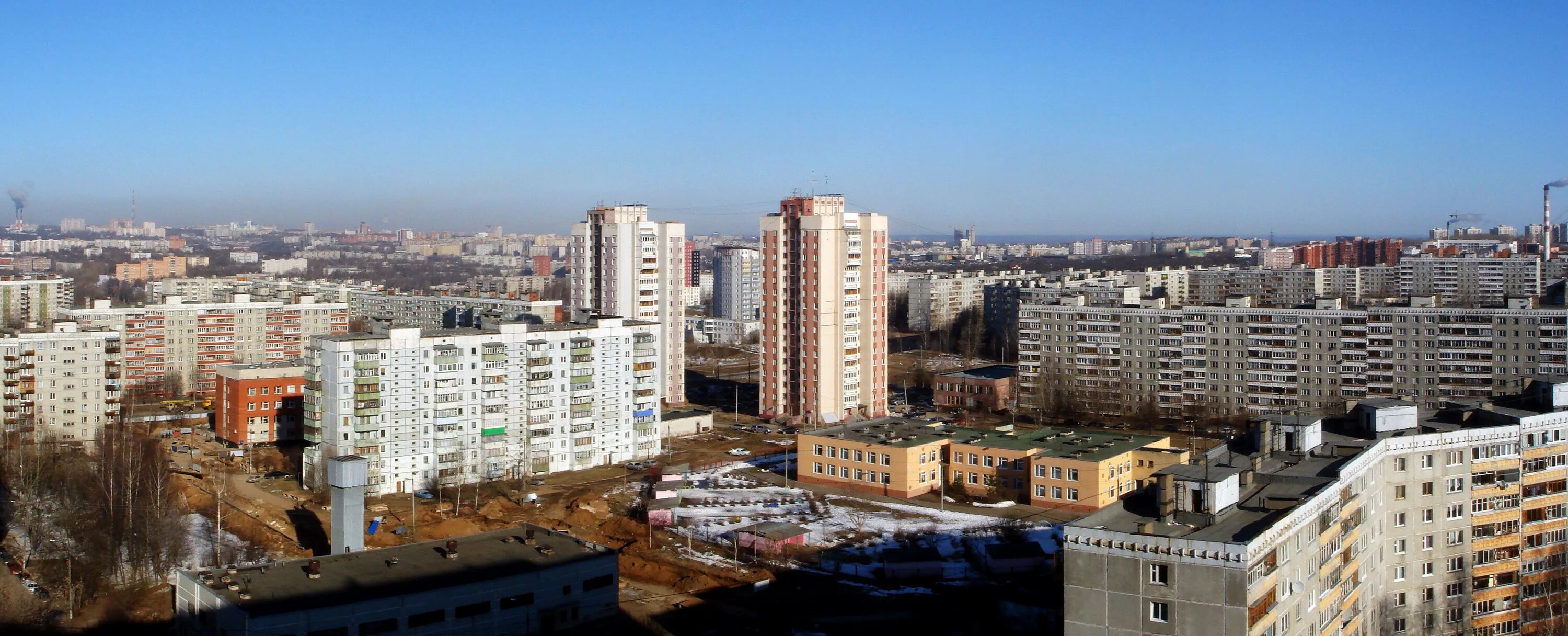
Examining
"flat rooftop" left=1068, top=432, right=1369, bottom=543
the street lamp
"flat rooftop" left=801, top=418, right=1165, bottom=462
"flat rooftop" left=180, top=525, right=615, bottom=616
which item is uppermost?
"flat rooftop" left=1068, top=432, right=1369, bottom=543

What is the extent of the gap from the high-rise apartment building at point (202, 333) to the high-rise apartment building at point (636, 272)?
7127 millimetres

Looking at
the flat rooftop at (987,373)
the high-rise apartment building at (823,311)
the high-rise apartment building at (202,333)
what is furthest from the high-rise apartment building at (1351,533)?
the high-rise apartment building at (202,333)

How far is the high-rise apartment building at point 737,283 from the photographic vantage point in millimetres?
48750

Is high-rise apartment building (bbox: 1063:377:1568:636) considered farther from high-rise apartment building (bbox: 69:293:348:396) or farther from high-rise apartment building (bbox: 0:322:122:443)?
high-rise apartment building (bbox: 69:293:348:396)

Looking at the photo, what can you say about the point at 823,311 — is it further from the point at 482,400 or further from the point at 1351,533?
the point at 1351,533

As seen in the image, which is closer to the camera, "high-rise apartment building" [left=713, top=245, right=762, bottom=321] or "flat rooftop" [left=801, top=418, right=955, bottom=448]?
"flat rooftop" [left=801, top=418, right=955, bottom=448]

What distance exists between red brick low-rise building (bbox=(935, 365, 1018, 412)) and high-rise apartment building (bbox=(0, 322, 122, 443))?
14.9 m

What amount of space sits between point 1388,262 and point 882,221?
45528 mm

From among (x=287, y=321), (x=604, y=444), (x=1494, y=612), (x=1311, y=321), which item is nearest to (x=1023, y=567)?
(x=1494, y=612)

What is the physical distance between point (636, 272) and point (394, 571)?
565 inches

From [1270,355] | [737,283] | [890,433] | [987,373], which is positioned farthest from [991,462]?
[737,283]

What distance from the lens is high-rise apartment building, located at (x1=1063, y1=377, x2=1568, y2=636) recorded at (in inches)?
316

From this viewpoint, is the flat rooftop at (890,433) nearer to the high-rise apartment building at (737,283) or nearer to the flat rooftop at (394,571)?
the flat rooftop at (394,571)

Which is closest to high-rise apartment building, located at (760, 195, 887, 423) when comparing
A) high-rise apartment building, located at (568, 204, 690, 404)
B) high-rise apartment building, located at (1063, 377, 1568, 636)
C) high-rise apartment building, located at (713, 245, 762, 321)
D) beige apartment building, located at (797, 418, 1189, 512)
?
high-rise apartment building, located at (568, 204, 690, 404)
